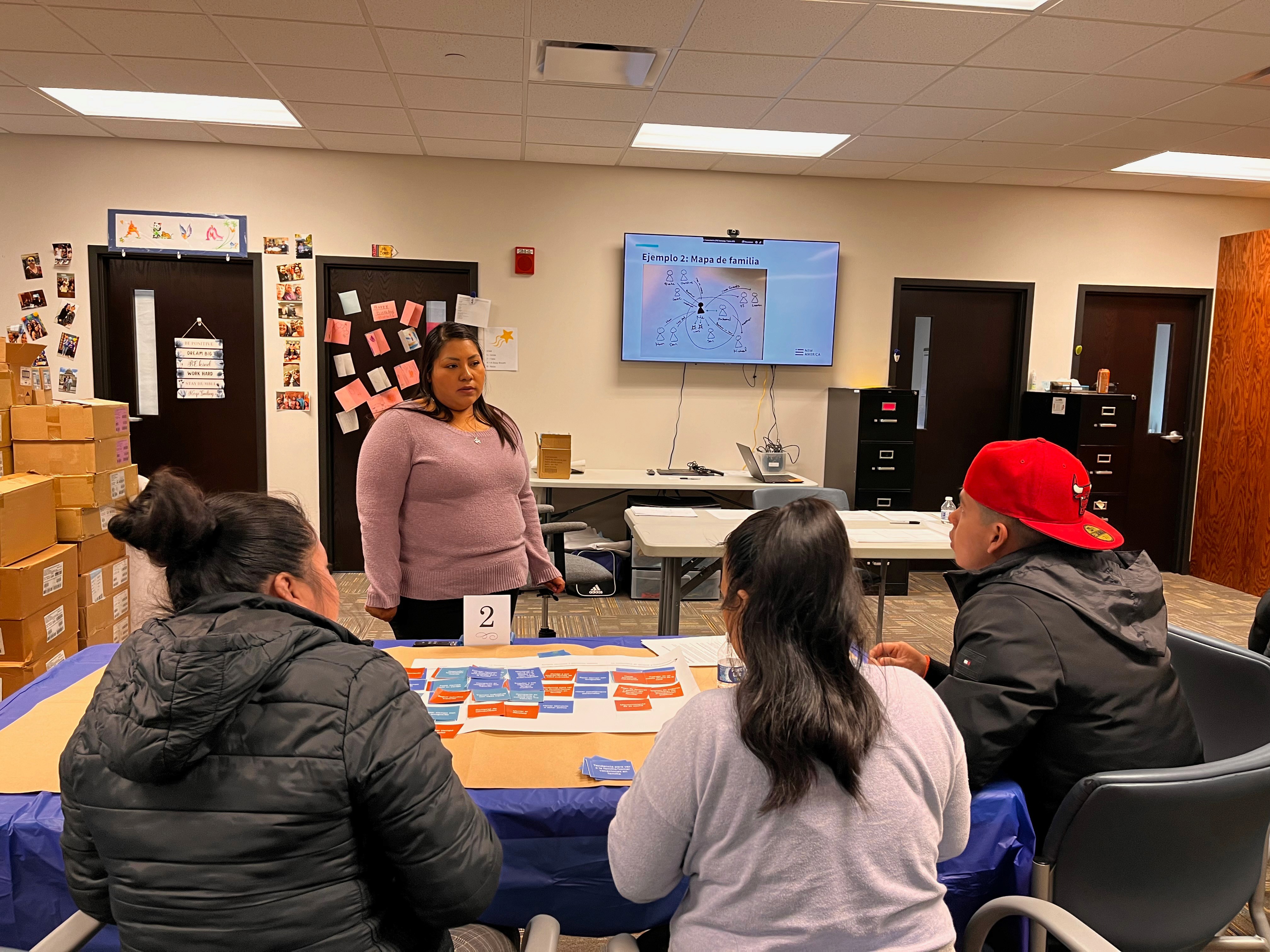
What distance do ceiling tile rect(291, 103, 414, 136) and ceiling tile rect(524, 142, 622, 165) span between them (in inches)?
28.8

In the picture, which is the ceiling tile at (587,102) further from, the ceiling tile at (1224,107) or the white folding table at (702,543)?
the ceiling tile at (1224,107)

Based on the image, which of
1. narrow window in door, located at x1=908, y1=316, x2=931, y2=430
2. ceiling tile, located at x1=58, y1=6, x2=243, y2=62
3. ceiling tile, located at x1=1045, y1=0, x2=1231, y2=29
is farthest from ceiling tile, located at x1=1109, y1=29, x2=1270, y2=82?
ceiling tile, located at x1=58, y1=6, x2=243, y2=62

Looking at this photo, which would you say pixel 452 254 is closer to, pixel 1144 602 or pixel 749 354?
pixel 749 354

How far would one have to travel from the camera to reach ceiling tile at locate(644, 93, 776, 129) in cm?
402

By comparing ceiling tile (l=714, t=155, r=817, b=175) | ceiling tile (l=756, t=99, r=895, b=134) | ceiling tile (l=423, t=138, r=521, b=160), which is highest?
ceiling tile (l=756, t=99, r=895, b=134)

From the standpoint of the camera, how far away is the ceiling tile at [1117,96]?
3.66 meters

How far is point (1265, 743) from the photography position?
1.65 meters

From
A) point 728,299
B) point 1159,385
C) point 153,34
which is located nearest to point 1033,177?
point 1159,385

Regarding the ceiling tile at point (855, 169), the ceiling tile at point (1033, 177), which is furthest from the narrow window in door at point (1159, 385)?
the ceiling tile at point (855, 169)

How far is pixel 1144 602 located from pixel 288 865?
53.8 inches

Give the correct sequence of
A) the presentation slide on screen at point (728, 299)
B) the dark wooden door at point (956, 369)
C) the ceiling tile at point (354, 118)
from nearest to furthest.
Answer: the ceiling tile at point (354, 118) < the presentation slide on screen at point (728, 299) < the dark wooden door at point (956, 369)

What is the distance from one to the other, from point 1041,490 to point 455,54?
308cm

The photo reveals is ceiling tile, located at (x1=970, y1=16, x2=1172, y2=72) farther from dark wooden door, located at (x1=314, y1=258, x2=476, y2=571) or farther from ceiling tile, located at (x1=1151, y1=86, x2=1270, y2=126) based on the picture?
dark wooden door, located at (x1=314, y1=258, x2=476, y2=571)

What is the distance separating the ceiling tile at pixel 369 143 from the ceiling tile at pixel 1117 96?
3.33 meters
